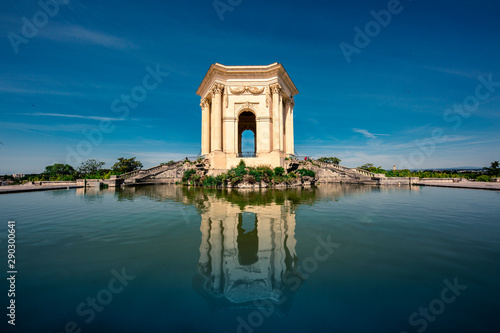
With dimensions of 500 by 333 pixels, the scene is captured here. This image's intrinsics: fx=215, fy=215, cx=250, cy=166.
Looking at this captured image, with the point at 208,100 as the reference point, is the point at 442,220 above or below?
below

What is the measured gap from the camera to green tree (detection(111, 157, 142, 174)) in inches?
1419

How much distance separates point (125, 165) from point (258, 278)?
40047 millimetres

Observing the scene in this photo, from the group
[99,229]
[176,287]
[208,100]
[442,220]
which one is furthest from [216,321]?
[208,100]

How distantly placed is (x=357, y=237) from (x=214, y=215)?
4.61m

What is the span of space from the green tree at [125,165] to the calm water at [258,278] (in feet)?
111

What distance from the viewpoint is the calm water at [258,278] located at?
2.35m

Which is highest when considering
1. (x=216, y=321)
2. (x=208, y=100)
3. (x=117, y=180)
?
(x=208, y=100)

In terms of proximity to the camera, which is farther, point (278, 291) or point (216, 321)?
point (278, 291)

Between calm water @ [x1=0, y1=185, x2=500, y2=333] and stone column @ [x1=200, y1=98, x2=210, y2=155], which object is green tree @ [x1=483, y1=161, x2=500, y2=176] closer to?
calm water @ [x1=0, y1=185, x2=500, y2=333]

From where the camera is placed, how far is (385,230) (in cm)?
573

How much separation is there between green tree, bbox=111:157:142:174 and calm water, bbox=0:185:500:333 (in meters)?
33.9

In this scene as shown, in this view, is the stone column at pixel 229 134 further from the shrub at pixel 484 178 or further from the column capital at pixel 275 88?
the shrub at pixel 484 178

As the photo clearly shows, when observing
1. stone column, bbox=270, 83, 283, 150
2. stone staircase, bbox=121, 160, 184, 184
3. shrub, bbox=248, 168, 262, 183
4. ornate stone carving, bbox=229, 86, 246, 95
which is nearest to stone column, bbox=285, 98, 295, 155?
stone column, bbox=270, 83, 283, 150

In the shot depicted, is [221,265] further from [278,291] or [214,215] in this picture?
[214,215]
